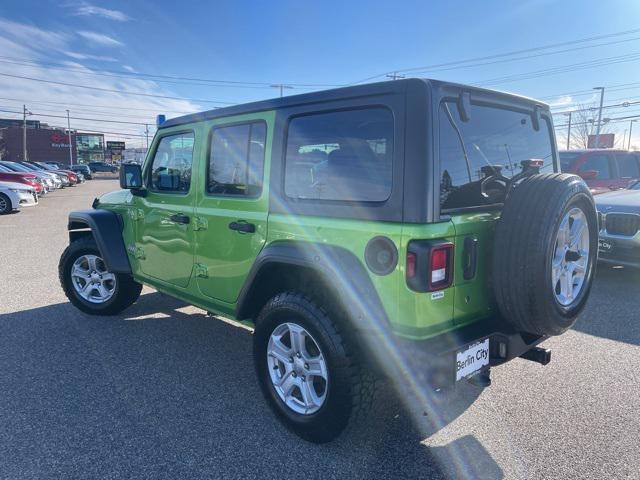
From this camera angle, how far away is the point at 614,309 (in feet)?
16.5

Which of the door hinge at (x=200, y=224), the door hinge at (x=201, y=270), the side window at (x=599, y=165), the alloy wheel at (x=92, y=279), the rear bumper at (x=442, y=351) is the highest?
the side window at (x=599, y=165)

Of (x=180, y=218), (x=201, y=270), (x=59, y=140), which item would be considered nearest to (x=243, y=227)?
(x=201, y=270)

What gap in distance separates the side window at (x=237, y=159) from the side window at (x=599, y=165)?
7799 millimetres

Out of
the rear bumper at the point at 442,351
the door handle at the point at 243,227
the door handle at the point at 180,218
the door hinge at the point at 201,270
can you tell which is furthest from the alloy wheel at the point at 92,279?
the rear bumper at the point at 442,351

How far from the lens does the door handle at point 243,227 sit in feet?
9.82

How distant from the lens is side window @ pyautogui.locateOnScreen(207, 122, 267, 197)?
3.05 metres

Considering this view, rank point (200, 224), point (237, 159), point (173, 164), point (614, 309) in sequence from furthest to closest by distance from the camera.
A: point (614, 309)
point (173, 164)
point (200, 224)
point (237, 159)

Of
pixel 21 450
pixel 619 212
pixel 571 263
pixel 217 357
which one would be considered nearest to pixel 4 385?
pixel 21 450

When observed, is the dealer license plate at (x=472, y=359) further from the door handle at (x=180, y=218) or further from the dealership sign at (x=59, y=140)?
the dealership sign at (x=59, y=140)

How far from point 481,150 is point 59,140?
7708 centimetres

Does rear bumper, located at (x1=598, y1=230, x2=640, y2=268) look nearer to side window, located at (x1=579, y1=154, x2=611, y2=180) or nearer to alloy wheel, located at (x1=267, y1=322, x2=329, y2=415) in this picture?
side window, located at (x1=579, y1=154, x2=611, y2=180)

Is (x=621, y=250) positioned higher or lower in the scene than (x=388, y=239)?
lower

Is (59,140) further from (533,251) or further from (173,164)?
(533,251)

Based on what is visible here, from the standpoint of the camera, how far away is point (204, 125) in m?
3.54
